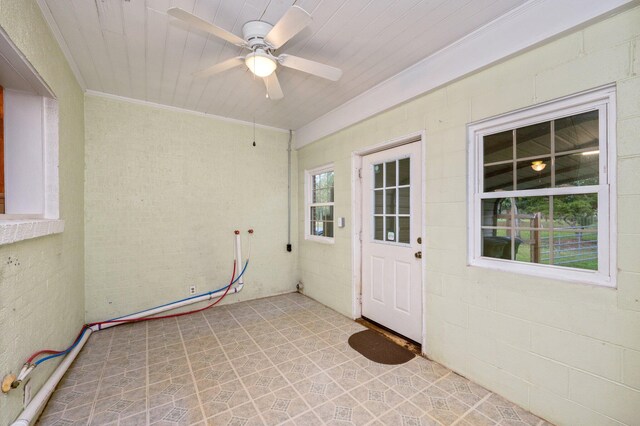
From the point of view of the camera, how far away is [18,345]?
1604 mm

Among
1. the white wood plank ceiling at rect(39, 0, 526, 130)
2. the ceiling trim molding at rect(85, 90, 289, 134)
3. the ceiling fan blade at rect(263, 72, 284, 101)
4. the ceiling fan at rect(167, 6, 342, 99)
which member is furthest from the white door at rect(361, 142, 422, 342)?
the ceiling trim molding at rect(85, 90, 289, 134)

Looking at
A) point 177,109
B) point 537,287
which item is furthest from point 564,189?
point 177,109

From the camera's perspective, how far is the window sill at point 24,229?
1.37m

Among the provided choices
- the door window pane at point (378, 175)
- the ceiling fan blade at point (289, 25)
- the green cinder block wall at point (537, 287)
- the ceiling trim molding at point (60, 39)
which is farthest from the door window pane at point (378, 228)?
the ceiling trim molding at point (60, 39)

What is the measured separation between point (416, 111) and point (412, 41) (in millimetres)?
633

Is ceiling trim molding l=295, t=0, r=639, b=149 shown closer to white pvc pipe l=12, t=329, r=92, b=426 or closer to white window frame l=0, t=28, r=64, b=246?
white window frame l=0, t=28, r=64, b=246

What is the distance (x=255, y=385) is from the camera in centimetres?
215

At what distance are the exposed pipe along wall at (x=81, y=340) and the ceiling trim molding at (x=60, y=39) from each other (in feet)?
7.75

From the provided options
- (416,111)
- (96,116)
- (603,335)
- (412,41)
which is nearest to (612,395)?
(603,335)

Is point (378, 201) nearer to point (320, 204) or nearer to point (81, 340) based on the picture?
point (320, 204)

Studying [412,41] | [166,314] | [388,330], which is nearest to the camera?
[412,41]

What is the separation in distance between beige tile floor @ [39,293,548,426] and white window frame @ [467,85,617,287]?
3.29 ft

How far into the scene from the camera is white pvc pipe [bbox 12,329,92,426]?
160 centimetres

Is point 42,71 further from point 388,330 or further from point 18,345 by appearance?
point 388,330
